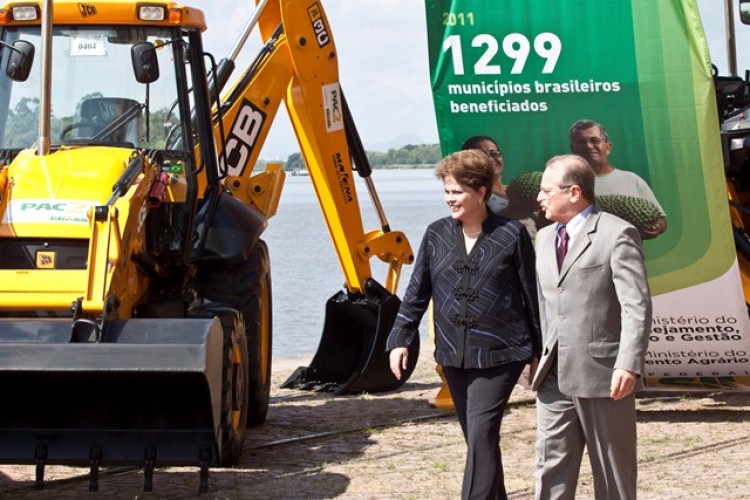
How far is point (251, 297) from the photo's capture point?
10.4 m

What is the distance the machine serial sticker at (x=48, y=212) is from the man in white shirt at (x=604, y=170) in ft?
11.8

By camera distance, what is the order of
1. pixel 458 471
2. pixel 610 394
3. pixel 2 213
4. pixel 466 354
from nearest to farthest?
pixel 610 394 → pixel 466 354 → pixel 2 213 → pixel 458 471

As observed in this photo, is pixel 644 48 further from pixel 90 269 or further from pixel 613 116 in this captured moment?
pixel 90 269

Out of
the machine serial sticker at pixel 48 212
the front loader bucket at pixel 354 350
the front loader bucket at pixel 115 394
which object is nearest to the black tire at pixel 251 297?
the front loader bucket at pixel 354 350

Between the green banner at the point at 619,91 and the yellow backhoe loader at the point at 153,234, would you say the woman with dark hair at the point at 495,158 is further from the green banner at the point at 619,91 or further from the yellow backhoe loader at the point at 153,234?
the yellow backhoe loader at the point at 153,234

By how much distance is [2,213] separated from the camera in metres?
8.21

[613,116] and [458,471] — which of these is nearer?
[458,471]

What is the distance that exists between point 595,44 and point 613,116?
50 centimetres

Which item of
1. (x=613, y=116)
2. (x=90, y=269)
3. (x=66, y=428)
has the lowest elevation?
(x=66, y=428)

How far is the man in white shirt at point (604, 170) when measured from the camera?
10.3 meters

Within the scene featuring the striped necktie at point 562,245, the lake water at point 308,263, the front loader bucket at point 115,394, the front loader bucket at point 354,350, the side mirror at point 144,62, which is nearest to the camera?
the striped necktie at point 562,245

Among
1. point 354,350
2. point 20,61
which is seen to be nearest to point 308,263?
point 354,350

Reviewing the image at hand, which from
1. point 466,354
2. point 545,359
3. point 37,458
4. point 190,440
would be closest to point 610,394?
point 545,359

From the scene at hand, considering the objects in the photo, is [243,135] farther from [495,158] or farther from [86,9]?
[86,9]
